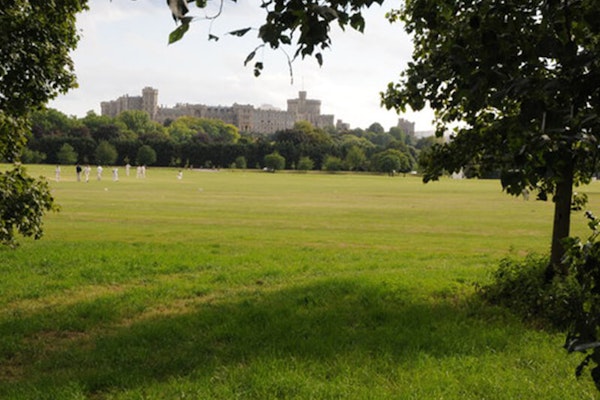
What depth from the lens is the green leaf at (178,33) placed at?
9.67ft

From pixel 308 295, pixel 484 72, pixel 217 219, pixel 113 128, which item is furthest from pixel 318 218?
pixel 113 128

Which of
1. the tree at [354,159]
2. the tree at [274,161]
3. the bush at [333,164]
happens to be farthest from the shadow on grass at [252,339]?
the tree at [354,159]

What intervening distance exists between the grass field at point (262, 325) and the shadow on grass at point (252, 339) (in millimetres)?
26

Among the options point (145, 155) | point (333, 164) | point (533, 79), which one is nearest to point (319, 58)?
point (533, 79)

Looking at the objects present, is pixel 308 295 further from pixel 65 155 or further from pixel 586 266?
pixel 65 155

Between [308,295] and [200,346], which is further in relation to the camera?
[308,295]

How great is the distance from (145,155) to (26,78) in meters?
109

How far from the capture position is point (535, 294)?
335 inches

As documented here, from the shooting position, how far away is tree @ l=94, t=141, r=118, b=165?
112 m

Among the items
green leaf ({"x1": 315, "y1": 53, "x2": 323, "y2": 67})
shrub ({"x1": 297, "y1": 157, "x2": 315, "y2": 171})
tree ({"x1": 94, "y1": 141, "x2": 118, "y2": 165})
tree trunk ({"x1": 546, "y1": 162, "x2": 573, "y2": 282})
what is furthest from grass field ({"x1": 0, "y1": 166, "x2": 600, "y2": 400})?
shrub ({"x1": 297, "y1": 157, "x2": 315, "y2": 171})

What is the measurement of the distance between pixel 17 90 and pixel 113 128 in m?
123

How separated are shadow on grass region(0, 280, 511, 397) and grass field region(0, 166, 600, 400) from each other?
0.09 ft

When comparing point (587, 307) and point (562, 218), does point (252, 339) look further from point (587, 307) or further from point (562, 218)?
point (562, 218)

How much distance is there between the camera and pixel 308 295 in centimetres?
970
